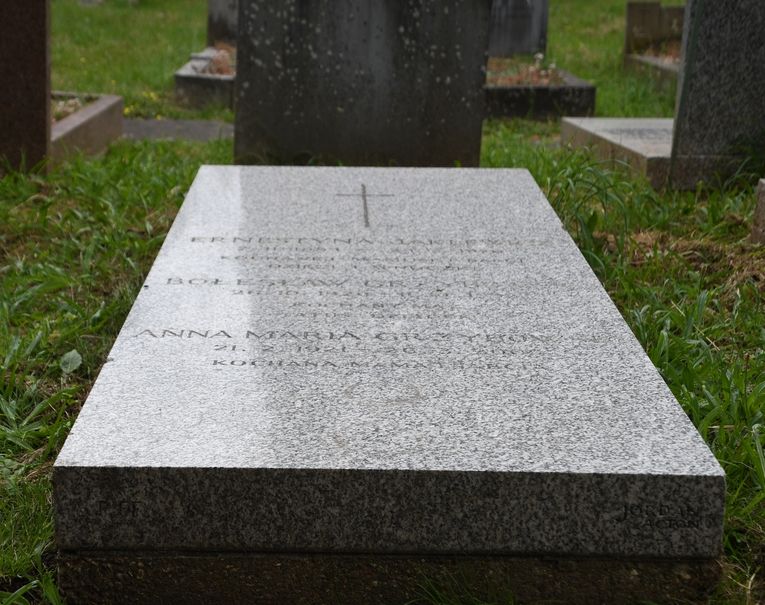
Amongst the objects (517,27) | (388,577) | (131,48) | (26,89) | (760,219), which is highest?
(517,27)

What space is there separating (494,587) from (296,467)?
37 cm

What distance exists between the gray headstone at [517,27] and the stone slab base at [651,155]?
438 centimetres

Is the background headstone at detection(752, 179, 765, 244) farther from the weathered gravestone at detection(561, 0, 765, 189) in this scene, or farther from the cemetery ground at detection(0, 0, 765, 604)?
the weathered gravestone at detection(561, 0, 765, 189)

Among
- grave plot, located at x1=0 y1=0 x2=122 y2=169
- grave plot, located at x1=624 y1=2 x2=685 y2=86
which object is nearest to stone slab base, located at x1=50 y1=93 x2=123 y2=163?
grave plot, located at x1=0 y1=0 x2=122 y2=169

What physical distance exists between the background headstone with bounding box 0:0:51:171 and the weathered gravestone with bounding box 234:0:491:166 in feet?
2.62

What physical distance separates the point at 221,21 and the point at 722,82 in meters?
6.12

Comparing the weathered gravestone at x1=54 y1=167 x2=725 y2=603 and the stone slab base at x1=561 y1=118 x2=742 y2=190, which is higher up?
the stone slab base at x1=561 y1=118 x2=742 y2=190

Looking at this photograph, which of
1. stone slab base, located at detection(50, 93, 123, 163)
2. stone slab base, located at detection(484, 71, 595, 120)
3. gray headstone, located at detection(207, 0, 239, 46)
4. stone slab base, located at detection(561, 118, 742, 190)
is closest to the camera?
stone slab base, located at detection(561, 118, 742, 190)

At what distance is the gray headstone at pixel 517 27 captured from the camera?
9383 millimetres

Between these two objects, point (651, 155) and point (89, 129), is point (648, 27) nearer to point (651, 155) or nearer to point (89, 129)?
point (651, 155)

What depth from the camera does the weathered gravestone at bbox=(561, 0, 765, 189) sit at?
4098mm

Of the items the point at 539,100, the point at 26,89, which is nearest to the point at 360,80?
the point at 26,89

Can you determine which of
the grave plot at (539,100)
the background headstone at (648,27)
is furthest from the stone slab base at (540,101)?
the background headstone at (648,27)

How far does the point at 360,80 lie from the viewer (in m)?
4.57
